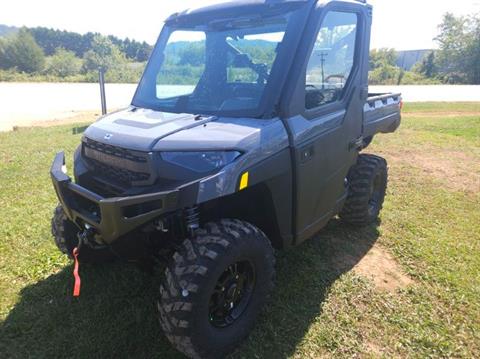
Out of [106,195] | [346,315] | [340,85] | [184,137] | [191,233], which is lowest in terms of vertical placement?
[346,315]

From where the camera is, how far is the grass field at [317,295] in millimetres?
2680

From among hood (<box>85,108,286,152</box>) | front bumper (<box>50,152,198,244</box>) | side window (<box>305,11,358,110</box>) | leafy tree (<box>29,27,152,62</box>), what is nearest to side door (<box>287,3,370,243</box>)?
side window (<box>305,11,358,110</box>)

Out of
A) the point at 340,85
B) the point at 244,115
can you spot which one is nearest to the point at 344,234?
the point at 340,85

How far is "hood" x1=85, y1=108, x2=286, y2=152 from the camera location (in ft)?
7.52

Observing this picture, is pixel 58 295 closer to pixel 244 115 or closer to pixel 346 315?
pixel 244 115

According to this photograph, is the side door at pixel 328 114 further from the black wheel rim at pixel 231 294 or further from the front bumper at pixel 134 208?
the front bumper at pixel 134 208

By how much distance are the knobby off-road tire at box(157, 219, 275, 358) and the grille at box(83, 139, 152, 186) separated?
1.67ft

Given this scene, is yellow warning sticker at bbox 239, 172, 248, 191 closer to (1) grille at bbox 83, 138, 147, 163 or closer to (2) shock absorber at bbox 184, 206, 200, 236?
(2) shock absorber at bbox 184, 206, 200, 236

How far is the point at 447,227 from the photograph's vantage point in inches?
180

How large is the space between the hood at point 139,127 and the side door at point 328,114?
0.74 metres

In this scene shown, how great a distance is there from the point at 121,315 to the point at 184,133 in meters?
1.49

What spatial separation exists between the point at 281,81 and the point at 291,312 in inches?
68.0

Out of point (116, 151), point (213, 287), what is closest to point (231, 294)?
point (213, 287)

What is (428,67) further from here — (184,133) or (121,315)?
(121,315)
